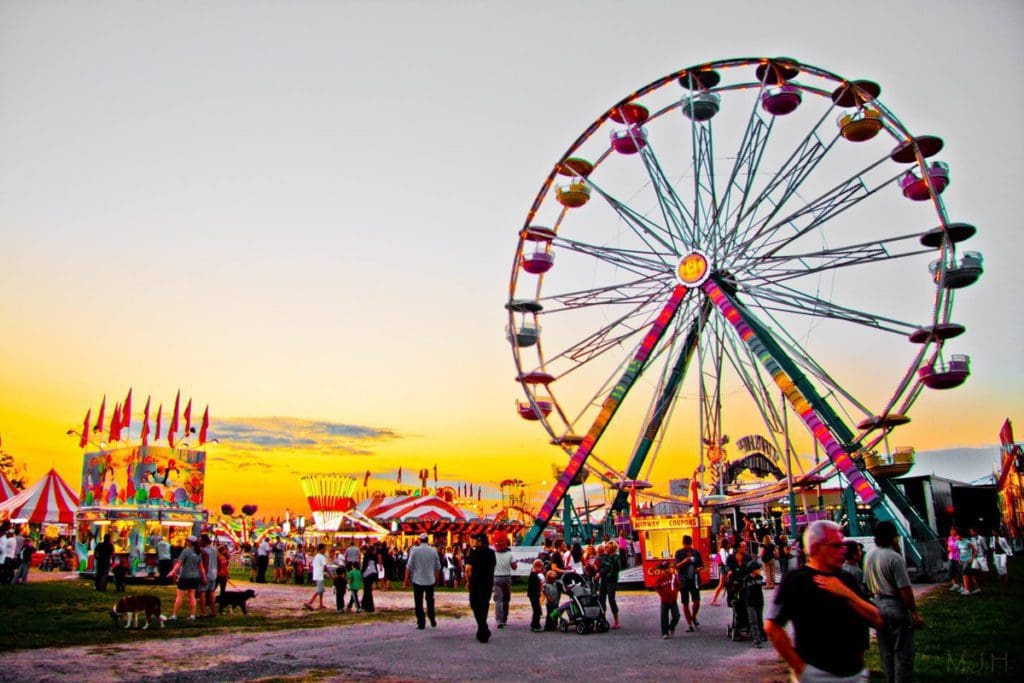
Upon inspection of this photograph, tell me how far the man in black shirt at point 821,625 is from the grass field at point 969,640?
4720 mm

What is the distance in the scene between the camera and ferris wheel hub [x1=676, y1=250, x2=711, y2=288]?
24109 mm

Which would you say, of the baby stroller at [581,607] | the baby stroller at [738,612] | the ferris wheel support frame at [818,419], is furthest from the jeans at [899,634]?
the ferris wheel support frame at [818,419]

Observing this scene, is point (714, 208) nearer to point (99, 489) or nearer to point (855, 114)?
point (855, 114)

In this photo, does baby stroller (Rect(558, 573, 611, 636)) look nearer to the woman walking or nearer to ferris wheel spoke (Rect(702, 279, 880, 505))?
the woman walking

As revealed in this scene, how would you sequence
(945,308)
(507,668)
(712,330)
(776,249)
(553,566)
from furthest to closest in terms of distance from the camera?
(712,330)
(776,249)
(945,308)
(553,566)
(507,668)

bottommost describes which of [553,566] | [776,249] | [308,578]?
[308,578]

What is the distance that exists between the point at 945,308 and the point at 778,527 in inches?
625

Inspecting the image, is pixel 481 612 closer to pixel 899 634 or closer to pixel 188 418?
pixel 899 634

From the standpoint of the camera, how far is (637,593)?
21.4m

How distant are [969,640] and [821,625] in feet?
25.8

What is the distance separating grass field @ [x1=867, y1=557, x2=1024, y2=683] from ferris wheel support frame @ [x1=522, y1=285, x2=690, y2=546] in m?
11.7

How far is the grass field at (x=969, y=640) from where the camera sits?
301 inches

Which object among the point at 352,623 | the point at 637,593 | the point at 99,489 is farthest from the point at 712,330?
the point at 99,489

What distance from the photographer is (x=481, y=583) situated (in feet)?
37.7
